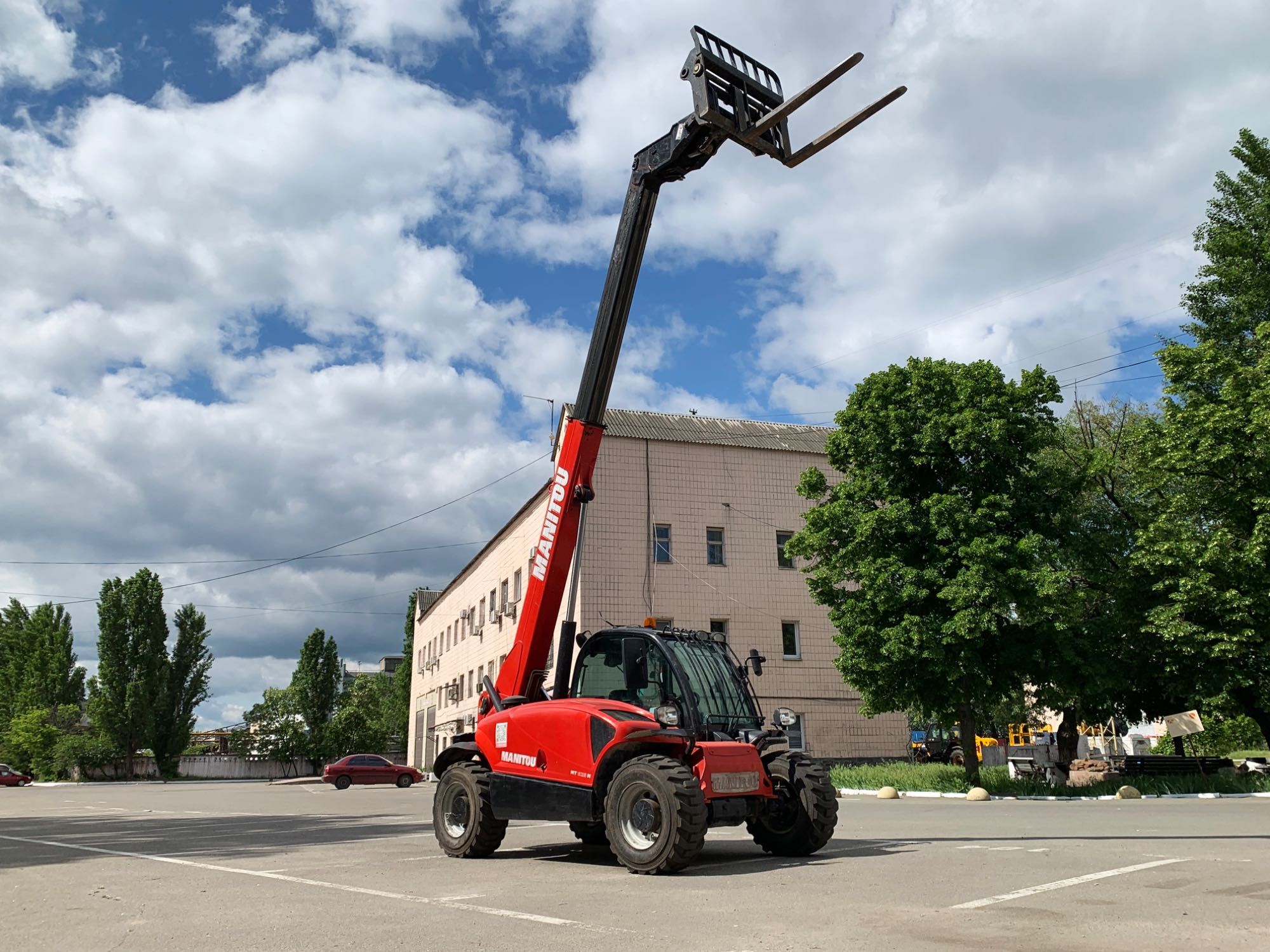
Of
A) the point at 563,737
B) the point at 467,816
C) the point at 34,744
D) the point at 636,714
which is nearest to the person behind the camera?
the point at 636,714

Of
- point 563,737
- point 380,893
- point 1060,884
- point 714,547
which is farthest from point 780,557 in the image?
point 380,893

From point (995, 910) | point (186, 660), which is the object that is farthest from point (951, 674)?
point (186, 660)

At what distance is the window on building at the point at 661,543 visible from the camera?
35.3 m

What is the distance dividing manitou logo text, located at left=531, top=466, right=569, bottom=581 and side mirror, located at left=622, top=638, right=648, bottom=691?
1.47 metres

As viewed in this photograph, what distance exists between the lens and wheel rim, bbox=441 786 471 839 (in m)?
10.6

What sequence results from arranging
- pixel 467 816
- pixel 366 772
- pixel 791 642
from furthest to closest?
pixel 366 772 < pixel 791 642 < pixel 467 816

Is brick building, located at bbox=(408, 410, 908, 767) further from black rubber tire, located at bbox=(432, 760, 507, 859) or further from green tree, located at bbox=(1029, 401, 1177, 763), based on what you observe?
black rubber tire, located at bbox=(432, 760, 507, 859)

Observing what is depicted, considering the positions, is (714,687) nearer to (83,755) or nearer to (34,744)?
(83,755)

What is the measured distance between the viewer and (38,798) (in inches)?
1302

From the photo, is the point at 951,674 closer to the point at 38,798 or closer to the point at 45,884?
the point at 45,884

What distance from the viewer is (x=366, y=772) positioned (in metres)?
41.9

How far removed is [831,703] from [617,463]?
38.3 ft

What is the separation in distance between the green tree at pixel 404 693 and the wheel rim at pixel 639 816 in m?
75.6

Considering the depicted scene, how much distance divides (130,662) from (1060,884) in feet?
223
